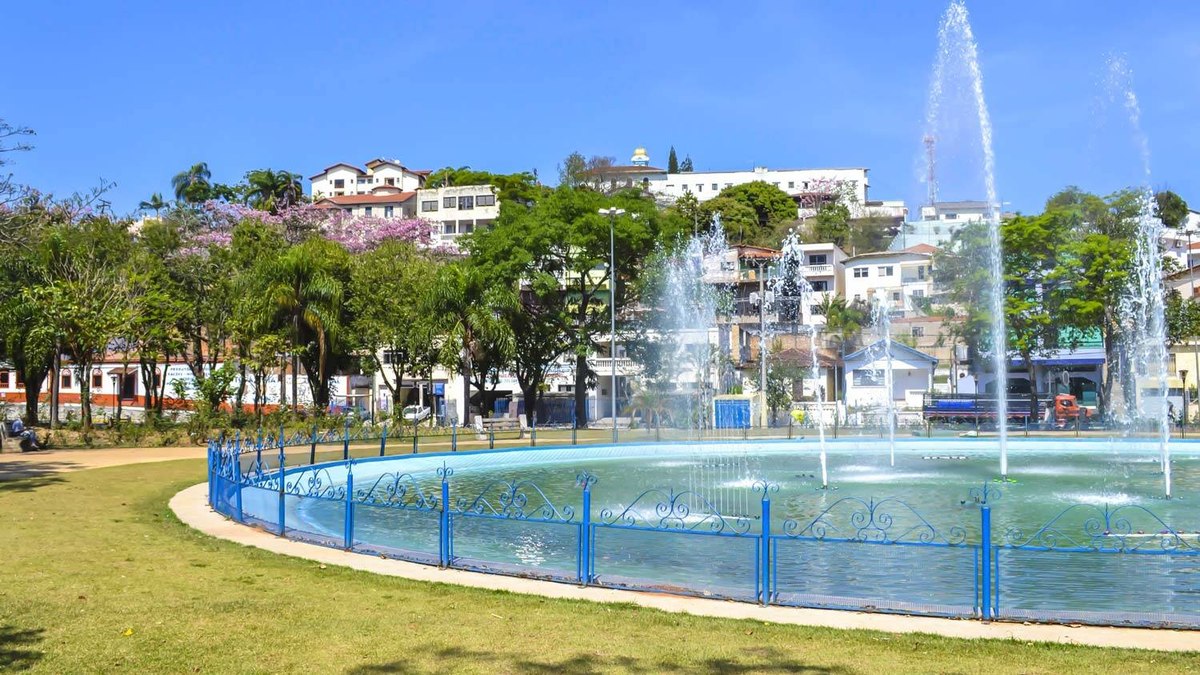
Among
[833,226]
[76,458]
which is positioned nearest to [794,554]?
[76,458]

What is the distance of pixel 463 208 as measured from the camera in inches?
3600

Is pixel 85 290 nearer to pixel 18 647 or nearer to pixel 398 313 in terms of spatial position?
pixel 398 313

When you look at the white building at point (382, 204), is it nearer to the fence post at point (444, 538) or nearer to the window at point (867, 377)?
the window at point (867, 377)

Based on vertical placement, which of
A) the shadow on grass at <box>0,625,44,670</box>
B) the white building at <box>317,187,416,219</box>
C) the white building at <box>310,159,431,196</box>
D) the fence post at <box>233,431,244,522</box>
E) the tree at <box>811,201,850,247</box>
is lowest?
the shadow on grass at <box>0,625,44,670</box>

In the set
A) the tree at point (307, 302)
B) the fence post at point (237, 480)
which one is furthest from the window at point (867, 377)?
the fence post at point (237, 480)

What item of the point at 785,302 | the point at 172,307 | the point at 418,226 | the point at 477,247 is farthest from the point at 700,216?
the point at 172,307

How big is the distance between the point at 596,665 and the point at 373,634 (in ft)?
7.16

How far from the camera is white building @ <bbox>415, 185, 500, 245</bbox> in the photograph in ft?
297

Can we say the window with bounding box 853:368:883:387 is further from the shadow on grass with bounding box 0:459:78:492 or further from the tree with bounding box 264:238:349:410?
the shadow on grass with bounding box 0:459:78:492

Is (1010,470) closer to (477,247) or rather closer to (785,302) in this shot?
(477,247)

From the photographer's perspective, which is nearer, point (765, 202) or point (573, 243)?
point (573, 243)

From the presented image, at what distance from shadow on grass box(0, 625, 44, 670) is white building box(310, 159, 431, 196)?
11297 centimetres

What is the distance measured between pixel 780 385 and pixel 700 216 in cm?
3797

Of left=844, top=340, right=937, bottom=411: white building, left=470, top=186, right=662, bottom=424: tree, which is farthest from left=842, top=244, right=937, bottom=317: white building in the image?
left=470, top=186, right=662, bottom=424: tree
